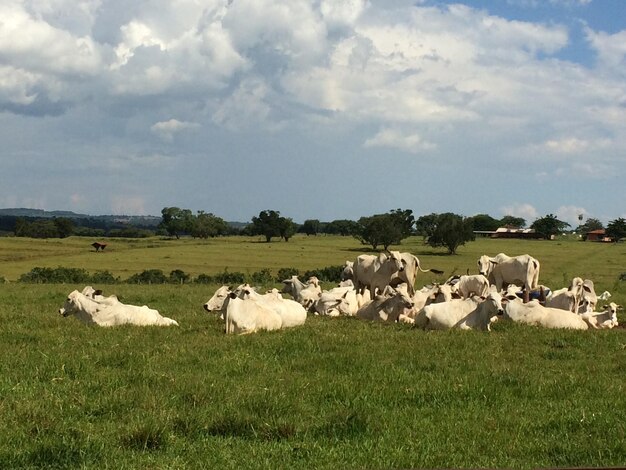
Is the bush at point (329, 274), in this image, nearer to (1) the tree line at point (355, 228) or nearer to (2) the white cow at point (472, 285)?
(2) the white cow at point (472, 285)

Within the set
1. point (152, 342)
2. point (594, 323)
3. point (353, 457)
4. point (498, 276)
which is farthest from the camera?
point (498, 276)

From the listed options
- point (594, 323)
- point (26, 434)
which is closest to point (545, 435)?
point (26, 434)

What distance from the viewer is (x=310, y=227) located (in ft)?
543

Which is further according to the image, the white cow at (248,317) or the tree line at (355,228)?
the tree line at (355,228)

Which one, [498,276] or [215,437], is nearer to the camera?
[215,437]

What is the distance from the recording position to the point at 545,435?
7.86 m

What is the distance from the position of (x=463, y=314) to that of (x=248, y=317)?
4760mm

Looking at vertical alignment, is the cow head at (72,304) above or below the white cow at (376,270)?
below

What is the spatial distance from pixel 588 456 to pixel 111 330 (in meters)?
10.2

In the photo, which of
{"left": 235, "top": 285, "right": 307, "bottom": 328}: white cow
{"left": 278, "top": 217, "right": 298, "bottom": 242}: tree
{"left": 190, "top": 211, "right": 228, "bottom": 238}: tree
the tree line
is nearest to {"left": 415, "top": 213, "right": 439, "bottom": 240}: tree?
the tree line

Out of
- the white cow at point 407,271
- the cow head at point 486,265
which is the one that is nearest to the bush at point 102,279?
the white cow at point 407,271

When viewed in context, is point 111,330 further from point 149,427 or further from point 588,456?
point 588,456

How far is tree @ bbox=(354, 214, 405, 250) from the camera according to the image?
84.6 metres

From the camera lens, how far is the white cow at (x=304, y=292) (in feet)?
73.9
